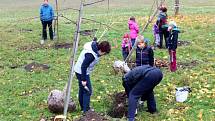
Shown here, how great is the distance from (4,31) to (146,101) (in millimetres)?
14456

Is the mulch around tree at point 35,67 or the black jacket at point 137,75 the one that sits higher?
the black jacket at point 137,75

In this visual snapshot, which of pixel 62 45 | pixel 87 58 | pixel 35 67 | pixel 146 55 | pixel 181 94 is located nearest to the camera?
pixel 87 58

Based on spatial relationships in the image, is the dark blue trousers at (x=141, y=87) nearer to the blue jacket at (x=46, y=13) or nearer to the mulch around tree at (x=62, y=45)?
the mulch around tree at (x=62, y=45)

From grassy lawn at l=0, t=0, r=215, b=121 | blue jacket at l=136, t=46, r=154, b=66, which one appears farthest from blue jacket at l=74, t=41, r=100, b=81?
blue jacket at l=136, t=46, r=154, b=66

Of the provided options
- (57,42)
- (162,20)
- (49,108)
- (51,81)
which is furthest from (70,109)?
(57,42)

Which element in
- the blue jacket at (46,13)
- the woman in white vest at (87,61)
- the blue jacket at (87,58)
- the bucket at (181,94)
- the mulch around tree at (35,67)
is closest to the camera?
the woman in white vest at (87,61)

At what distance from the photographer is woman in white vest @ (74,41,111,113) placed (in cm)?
866

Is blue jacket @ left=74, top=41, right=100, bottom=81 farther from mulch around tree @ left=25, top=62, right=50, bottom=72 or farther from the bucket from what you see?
mulch around tree @ left=25, top=62, right=50, bottom=72

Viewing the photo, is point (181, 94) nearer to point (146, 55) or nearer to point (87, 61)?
point (146, 55)

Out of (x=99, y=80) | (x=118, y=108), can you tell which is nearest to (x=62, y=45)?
(x=99, y=80)

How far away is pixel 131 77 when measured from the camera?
876cm

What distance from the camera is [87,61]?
348 inches

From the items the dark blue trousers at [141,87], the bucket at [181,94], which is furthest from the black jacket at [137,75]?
A: the bucket at [181,94]

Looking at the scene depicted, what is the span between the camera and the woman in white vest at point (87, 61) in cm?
866
